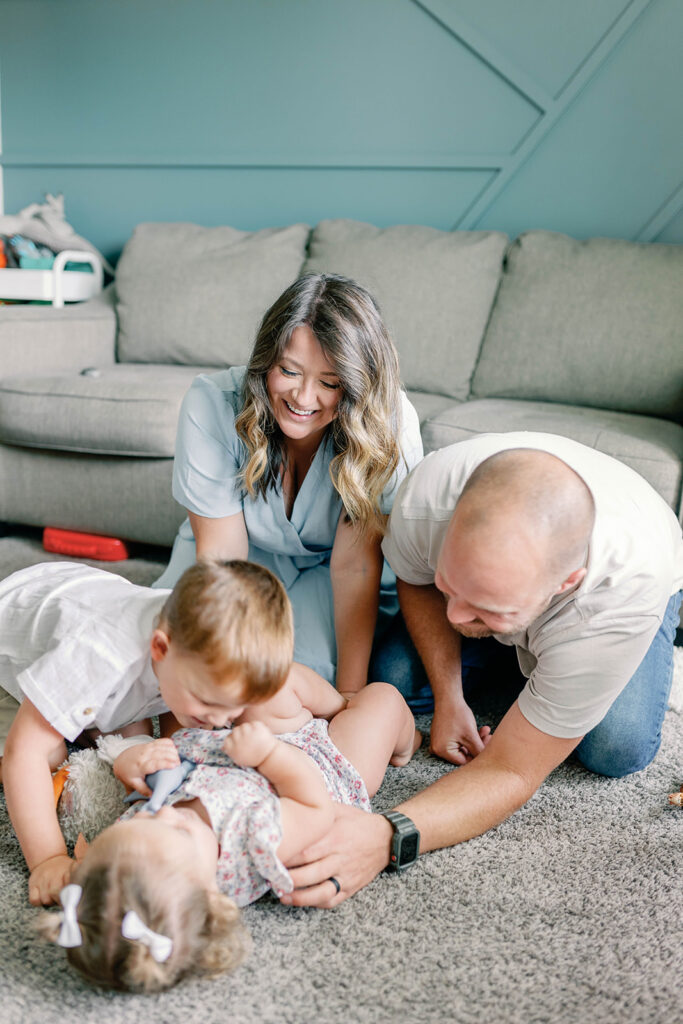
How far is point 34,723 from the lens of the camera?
1.15 m

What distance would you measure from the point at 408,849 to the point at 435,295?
1740 millimetres

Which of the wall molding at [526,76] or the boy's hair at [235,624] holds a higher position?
the wall molding at [526,76]

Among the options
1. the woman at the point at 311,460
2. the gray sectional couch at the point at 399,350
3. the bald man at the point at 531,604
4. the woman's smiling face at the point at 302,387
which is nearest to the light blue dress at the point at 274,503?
the woman at the point at 311,460

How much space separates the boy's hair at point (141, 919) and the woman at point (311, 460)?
2.27 ft

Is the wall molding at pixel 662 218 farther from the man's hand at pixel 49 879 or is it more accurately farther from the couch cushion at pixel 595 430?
the man's hand at pixel 49 879

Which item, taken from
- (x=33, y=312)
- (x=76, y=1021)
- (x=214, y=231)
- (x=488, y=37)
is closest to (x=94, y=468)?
(x=33, y=312)

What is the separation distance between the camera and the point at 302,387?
1409 millimetres

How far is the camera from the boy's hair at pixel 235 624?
3.41 ft

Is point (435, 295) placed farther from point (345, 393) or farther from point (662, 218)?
point (345, 393)

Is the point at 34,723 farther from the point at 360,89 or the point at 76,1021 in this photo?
the point at 360,89

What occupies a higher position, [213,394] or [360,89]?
[360,89]

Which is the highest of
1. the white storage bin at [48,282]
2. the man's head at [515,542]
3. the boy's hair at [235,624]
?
the man's head at [515,542]

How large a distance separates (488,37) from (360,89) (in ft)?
1.46

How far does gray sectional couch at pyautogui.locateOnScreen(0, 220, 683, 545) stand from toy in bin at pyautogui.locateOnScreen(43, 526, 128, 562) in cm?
4
